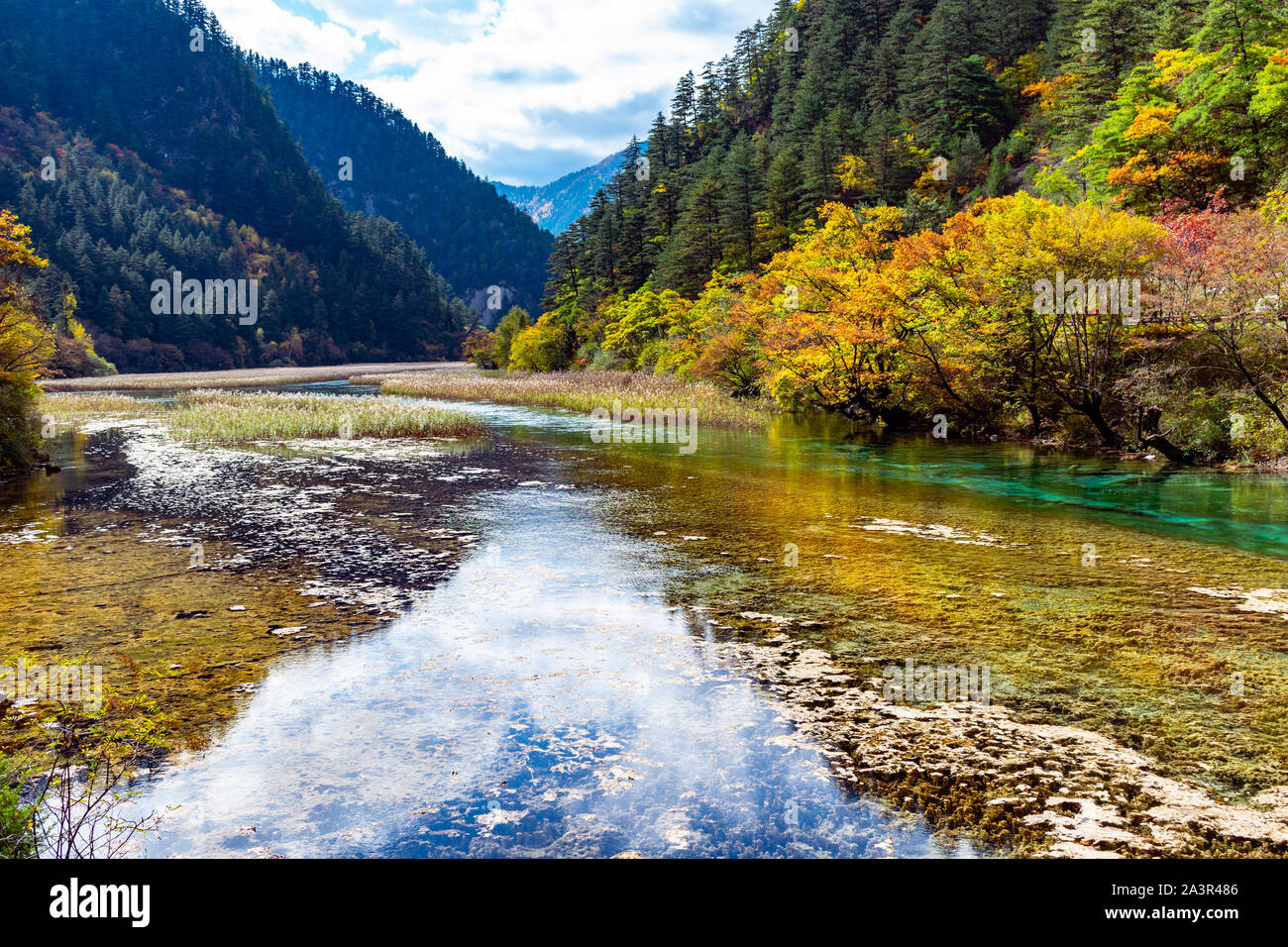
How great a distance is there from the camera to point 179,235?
138250mm

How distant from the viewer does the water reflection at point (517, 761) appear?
4.39 meters

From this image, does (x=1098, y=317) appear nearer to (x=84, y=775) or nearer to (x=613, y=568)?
(x=613, y=568)

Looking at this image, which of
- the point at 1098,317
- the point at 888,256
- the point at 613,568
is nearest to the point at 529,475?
the point at 613,568

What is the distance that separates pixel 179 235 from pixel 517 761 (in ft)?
539

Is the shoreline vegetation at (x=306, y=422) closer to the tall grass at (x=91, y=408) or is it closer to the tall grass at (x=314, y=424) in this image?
the tall grass at (x=314, y=424)

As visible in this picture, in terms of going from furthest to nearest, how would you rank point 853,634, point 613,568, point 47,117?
point 47,117, point 613,568, point 853,634

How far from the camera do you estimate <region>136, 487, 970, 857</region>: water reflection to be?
173 inches

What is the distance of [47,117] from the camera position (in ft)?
560

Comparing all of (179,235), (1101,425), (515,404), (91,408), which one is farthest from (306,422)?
(179,235)

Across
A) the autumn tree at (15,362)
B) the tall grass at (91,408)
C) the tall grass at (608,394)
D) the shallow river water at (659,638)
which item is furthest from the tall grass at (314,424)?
the shallow river water at (659,638)

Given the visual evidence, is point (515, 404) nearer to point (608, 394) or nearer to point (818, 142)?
point (608, 394)

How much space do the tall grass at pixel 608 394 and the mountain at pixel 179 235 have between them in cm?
7915

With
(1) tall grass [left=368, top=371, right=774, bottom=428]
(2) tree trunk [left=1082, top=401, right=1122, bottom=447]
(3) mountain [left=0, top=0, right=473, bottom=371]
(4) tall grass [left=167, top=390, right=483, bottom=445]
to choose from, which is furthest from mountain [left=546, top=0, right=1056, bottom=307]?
(3) mountain [left=0, top=0, right=473, bottom=371]
